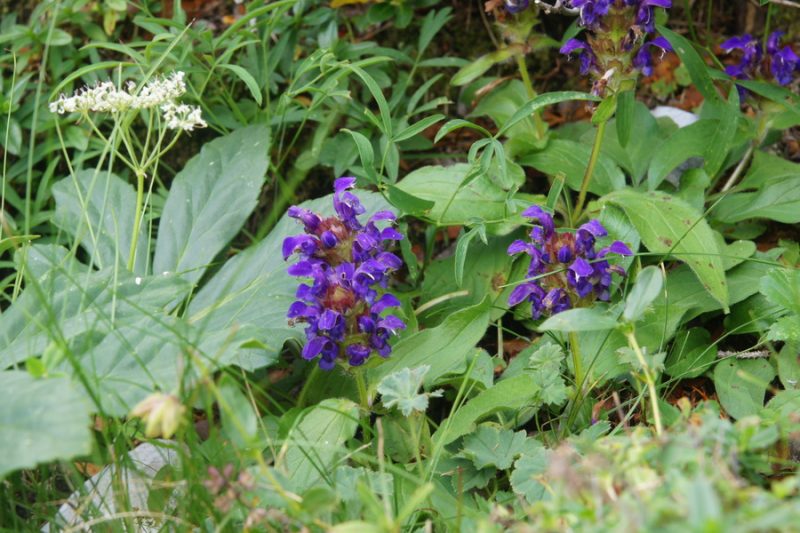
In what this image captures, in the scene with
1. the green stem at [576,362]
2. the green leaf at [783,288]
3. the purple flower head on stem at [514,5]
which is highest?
the purple flower head on stem at [514,5]

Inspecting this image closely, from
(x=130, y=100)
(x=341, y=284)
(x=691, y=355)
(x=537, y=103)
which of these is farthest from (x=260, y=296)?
(x=691, y=355)

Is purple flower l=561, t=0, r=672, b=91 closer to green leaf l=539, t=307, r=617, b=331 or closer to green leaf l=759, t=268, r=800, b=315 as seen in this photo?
green leaf l=759, t=268, r=800, b=315

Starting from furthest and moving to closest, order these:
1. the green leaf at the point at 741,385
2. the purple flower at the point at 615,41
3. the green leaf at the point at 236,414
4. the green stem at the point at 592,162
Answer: the green stem at the point at 592,162 → the purple flower at the point at 615,41 → the green leaf at the point at 741,385 → the green leaf at the point at 236,414

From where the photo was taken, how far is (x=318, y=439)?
2102 mm

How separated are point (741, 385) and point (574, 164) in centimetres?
89

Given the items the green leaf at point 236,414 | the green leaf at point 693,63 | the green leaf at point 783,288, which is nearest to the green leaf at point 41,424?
the green leaf at point 236,414

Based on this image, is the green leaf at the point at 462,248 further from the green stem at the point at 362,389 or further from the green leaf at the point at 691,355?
the green leaf at the point at 691,355

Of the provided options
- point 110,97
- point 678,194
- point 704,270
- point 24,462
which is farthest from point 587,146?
point 24,462

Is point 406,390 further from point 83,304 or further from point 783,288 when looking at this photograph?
point 783,288

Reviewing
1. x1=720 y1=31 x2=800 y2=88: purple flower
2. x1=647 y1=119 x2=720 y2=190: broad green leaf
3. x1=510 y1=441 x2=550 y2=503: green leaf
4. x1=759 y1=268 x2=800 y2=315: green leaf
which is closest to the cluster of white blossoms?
x1=510 y1=441 x2=550 y2=503: green leaf

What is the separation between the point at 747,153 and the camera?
2881 mm

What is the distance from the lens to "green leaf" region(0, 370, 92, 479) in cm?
145

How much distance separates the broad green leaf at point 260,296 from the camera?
2140 mm

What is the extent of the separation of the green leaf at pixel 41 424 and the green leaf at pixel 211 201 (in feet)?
3.31
